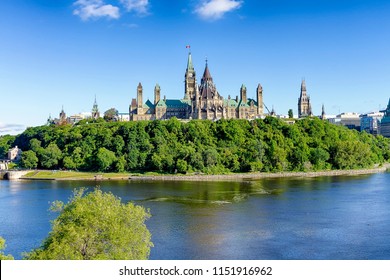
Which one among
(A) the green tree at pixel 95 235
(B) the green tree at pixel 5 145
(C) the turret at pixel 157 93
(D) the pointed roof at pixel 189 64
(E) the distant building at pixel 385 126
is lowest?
(A) the green tree at pixel 95 235

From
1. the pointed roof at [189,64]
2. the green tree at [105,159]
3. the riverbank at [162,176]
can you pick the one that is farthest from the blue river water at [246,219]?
the pointed roof at [189,64]

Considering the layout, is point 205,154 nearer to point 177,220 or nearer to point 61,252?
point 177,220

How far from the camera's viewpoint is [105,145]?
89812mm

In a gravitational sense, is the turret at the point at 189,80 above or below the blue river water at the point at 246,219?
above

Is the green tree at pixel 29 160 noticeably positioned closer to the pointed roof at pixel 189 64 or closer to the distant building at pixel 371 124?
the pointed roof at pixel 189 64

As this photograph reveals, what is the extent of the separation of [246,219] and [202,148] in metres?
48.0

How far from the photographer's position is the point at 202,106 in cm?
10956

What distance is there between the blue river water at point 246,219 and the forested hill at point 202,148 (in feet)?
59.1

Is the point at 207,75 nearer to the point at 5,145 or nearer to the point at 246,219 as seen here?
the point at 5,145

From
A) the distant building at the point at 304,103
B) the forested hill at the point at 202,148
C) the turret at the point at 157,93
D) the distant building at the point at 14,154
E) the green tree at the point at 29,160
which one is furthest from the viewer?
the distant building at the point at 304,103

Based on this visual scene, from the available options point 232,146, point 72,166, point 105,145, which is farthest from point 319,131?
point 72,166

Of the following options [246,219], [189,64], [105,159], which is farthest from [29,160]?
[246,219]

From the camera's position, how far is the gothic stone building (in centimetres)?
10944

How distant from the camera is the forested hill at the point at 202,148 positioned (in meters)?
82.9
